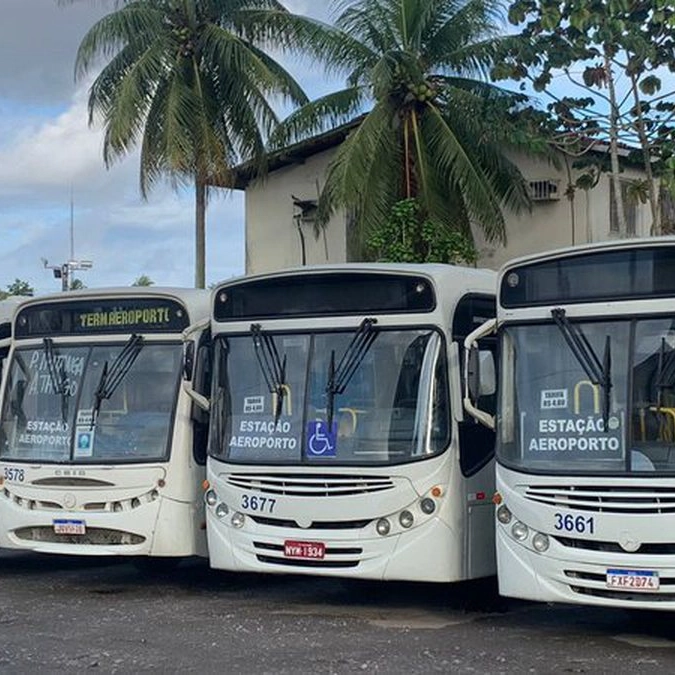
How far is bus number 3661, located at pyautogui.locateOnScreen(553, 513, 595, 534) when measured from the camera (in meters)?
8.91

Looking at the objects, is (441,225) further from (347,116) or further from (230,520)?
(230,520)

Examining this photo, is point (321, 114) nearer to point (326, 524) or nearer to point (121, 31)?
point (121, 31)

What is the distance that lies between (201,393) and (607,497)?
4081mm

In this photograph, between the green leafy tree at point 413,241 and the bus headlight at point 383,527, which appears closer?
the bus headlight at point 383,527

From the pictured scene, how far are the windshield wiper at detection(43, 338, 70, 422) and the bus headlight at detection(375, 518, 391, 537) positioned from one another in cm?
332

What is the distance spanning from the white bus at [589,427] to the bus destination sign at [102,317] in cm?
325

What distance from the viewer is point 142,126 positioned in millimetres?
25688

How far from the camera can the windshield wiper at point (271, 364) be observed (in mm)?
10777

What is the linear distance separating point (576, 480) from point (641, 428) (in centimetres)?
56

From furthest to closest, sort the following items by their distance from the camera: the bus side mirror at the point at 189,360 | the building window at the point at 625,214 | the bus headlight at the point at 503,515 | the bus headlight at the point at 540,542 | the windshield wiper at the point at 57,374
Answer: the building window at the point at 625,214 → the windshield wiper at the point at 57,374 → the bus side mirror at the point at 189,360 → the bus headlight at the point at 503,515 → the bus headlight at the point at 540,542

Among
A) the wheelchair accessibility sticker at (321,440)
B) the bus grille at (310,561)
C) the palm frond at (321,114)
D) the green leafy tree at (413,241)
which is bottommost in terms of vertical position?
the bus grille at (310,561)

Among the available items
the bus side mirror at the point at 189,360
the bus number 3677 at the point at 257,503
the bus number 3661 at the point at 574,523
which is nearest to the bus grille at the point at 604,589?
the bus number 3661 at the point at 574,523

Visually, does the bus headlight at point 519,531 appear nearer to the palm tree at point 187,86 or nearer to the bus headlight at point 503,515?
the bus headlight at point 503,515

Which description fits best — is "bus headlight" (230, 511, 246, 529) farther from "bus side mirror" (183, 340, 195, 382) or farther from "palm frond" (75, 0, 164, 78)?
"palm frond" (75, 0, 164, 78)
